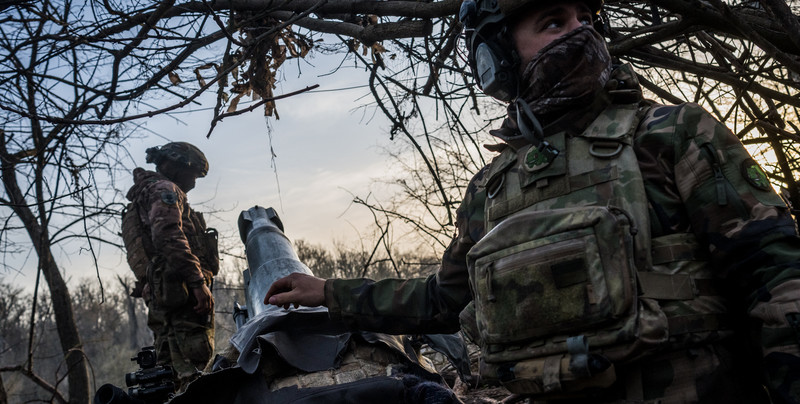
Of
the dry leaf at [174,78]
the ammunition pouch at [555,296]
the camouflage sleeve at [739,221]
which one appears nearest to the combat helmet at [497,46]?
the camouflage sleeve at [739,221]

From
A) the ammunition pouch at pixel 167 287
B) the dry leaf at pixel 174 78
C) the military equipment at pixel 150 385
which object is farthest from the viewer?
the ammunition pouch at pixel 167 287

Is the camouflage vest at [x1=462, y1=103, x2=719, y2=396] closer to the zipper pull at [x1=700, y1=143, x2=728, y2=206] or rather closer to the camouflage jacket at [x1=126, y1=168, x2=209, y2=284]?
the zipper pull at [x1=700, y1=143, x2=728, y2=206]

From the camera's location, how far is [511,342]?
1.73m

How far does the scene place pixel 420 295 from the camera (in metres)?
2.35

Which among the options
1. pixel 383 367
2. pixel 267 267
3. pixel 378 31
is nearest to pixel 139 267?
pixel 267 267

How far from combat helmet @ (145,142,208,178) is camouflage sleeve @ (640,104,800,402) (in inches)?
224

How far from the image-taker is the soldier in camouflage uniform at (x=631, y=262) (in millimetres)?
1551

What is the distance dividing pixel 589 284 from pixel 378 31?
243 centimetres

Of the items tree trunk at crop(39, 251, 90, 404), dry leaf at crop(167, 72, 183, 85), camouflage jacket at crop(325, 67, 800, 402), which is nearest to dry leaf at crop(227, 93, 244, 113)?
dry leaf at crop(167, 72, 183, 85)

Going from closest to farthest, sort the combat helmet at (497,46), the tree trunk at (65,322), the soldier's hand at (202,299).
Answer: the combat helmet at (497,46)
the soldier's hand at (202,299)
the tree trunk at (65,322)

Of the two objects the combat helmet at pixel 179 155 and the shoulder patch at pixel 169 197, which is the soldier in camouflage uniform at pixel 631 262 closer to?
the shoulder patch at pixel 169 197

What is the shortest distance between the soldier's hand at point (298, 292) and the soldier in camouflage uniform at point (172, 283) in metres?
3.53

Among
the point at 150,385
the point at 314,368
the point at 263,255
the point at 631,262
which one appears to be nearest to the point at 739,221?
the point at 631,262

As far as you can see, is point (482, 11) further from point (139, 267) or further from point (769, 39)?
point (139, 267)
